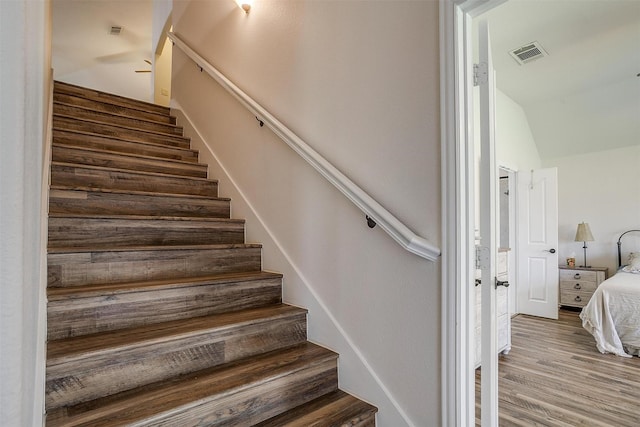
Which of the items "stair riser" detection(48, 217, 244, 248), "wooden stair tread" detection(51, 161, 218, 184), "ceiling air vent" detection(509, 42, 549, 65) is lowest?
"stair riser" detection(48, 217, 244, 248)

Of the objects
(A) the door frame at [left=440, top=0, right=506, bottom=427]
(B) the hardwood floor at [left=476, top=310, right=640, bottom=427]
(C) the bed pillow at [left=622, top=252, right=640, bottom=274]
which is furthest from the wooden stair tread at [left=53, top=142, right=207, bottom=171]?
(C) the bed pillow at [left=622, top=252, right=640, bottom=274]

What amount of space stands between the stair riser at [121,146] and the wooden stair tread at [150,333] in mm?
1702

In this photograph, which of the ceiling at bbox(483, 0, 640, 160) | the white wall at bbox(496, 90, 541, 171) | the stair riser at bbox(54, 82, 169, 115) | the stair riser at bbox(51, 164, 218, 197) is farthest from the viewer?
the white wall at bbox(496, 90, 541, 171)

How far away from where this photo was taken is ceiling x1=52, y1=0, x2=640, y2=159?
113 inches

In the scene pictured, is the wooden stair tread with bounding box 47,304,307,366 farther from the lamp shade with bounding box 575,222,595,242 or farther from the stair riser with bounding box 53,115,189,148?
the lamp shade with bounding box 575,222,595,242

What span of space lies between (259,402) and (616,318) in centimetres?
364

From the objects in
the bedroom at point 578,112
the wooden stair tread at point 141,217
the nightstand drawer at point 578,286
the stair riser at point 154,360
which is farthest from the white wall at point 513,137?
the stair riser at point 154,360

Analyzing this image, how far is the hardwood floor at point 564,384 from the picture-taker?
6.89ft

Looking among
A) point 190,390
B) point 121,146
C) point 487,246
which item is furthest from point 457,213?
point 121,146

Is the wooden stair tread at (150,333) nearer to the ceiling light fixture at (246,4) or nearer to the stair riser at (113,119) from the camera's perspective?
the ceiling light fixture at (246,4)

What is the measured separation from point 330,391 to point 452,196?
3.51 ft

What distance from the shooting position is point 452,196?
50.5 inches

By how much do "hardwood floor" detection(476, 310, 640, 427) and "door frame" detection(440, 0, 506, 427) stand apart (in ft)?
2.59

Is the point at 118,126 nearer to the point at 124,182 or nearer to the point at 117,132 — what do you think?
the point at 117,132
